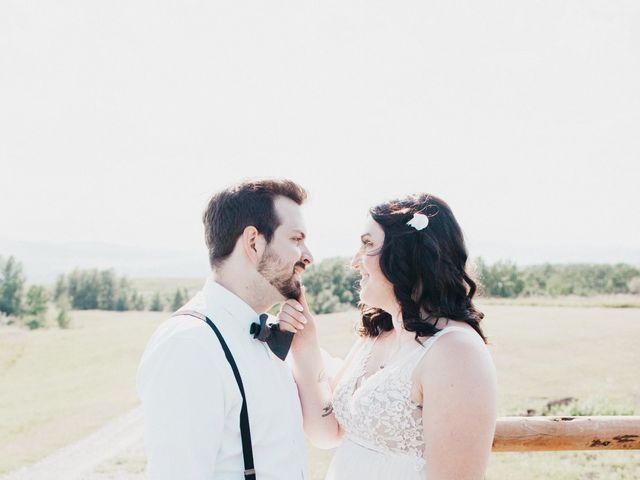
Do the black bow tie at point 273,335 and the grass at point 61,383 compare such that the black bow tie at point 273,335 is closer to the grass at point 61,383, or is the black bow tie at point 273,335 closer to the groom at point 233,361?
the groom at point 233,361

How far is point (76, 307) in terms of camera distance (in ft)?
210

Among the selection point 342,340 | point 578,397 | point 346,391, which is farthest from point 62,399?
point 346,391

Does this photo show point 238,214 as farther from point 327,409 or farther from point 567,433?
point 567,433

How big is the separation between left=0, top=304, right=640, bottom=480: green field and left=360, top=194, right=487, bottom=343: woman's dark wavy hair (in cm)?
683

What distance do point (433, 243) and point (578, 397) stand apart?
14.1 meters

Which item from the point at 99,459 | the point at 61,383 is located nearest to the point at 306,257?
the point at 99,459

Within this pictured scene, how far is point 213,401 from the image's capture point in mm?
2311

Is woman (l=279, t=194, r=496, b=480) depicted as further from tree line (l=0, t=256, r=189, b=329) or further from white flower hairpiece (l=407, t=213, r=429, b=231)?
tree line (l=0, t=256, r=189, b=329)

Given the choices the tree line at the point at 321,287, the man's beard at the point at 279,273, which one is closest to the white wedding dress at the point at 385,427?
the man's beard at the point at 279,273

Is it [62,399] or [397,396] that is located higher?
[397,396]

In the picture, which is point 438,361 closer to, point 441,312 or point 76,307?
point 441,312

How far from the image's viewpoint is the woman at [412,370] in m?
2.59

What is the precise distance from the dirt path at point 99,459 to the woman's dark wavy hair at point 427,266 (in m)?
8.67

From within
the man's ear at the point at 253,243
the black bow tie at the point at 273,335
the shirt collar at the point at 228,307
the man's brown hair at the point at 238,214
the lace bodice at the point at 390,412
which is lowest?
the lace bodice at the point at 390,412
